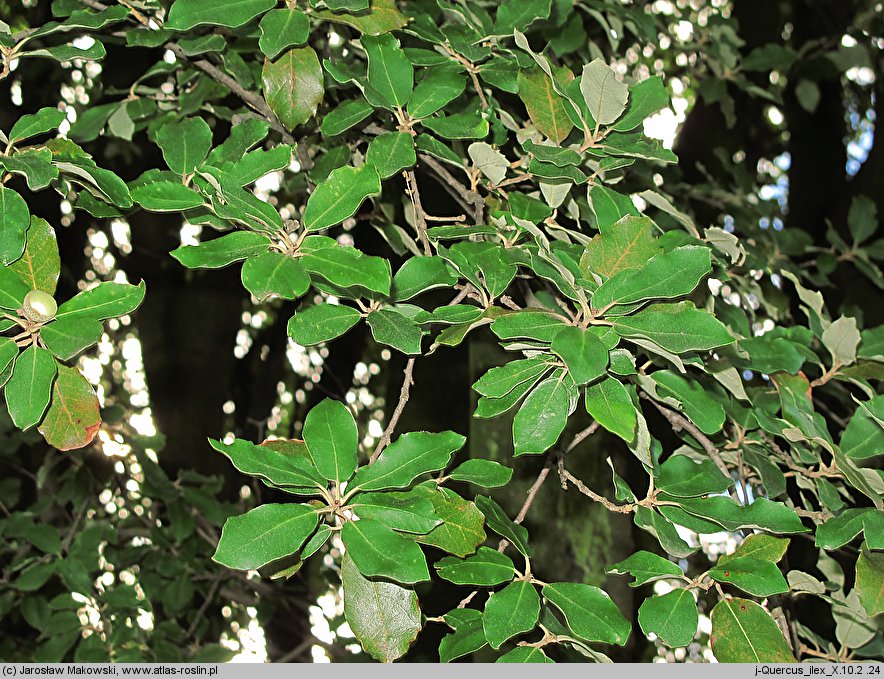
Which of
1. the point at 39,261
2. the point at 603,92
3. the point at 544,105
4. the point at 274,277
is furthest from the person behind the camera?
the point at 544,105

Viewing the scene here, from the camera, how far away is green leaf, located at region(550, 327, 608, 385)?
766 millimetres

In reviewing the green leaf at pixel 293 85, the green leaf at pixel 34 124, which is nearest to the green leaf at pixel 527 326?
the green leaf at pixel 293 85

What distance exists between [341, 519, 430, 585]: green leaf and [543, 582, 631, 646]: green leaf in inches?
8.5

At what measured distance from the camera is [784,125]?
135 inches

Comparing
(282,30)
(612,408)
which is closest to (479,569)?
(612,408)

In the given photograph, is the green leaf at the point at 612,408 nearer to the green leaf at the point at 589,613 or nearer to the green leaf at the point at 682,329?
the green leaf at the point at 682,329

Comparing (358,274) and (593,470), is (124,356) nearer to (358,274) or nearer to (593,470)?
Answer: (593,470)

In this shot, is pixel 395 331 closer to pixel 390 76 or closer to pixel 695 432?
pixel 390 76

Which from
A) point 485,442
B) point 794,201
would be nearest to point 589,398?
point 485,442

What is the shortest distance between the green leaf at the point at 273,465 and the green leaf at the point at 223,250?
19 cm

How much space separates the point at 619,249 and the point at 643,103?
253 millimetres

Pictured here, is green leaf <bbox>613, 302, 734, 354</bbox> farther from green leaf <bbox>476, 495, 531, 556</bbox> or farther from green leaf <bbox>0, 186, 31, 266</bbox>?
green leaf <bbox>0, 186, 31, 266</bbox>

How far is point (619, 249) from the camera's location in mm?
928

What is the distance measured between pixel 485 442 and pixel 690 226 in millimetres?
673
